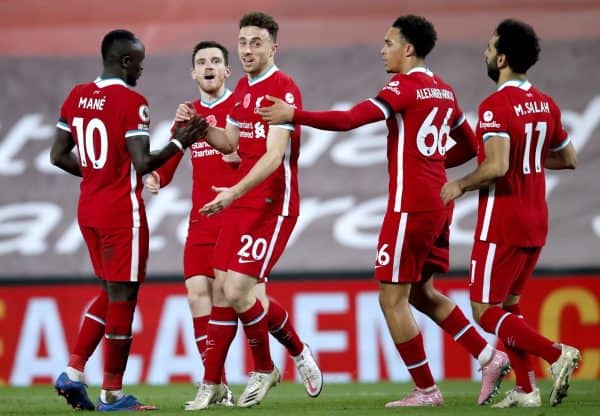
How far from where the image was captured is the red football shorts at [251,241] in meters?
7.04

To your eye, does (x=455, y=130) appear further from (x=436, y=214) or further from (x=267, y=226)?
(x=267, y=226)

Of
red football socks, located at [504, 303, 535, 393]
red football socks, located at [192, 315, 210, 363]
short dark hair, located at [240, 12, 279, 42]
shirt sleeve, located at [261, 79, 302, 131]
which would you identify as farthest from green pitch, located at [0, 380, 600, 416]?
short dark hair, located at [240, 12, 279, 42]

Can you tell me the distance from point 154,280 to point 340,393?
269 cm

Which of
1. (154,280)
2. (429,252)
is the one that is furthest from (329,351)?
(429,252)

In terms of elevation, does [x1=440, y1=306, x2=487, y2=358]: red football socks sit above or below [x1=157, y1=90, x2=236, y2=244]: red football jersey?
below

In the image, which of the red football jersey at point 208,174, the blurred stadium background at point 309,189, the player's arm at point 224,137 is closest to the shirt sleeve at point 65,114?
the player's arm at point 224,137

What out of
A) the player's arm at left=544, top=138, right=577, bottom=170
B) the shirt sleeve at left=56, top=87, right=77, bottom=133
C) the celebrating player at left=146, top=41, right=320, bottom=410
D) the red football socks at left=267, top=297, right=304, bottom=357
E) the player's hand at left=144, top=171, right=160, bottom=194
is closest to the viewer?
the shirt sleeve at left=56, top=87, right=77, bottom=133

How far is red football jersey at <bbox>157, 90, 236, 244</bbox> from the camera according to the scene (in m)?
8.43

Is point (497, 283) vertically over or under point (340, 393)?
over

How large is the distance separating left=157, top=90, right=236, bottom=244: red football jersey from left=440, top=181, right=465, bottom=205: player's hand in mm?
1927

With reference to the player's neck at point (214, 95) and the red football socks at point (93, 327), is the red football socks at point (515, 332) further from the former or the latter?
the player's neck at point (214, 95)

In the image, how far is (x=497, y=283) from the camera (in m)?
6.98

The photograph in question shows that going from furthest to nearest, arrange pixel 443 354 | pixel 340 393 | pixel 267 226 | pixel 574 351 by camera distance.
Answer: pixel 443 354, pixel 340 393, pixel 267 226, pixel 574 351

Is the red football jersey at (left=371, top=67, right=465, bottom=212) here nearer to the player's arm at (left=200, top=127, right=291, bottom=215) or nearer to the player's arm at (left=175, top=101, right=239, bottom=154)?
the player's arm at (left=200, top=127, right=291, bottom=215)
